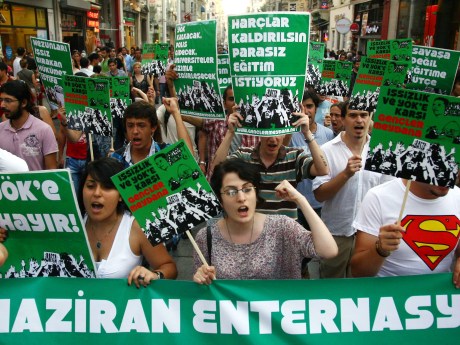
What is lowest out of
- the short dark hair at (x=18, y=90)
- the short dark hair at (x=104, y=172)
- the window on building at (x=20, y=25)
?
the short dark hair at (x=104, y=172)

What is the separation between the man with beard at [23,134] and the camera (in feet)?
13.8

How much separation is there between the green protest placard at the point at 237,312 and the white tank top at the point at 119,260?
0.09 m

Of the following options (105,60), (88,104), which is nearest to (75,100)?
(88,104)

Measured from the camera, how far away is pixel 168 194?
2.56 m

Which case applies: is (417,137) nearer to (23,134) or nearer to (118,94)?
(23,134)

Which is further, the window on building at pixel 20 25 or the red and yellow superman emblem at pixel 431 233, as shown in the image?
the window on building at pixel 20 25

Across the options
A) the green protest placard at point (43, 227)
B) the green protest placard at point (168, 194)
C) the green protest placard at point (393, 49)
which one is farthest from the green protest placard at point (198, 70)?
the green protest placard at point (393, 49)

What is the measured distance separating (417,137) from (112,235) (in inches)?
67.4

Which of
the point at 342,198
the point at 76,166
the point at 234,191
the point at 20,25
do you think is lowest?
the point at 76,166

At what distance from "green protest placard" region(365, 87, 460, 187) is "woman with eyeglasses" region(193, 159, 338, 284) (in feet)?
1.64

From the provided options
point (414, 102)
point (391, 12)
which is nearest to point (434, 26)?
point (391, 12)

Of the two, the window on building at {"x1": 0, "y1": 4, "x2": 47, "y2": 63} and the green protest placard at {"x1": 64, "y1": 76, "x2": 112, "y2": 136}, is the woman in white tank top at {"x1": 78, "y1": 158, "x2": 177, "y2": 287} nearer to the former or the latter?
the green protest placard at {"x1": 64, "y1": 76, "x2": 112, "y2": 136}

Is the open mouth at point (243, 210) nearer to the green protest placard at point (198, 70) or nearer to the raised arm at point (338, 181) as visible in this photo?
the raised arm at point (338, 181)

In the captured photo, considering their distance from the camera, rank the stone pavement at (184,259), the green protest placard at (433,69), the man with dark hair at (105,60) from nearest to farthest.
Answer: the green protest placard at (433,69) < the stone pavement at (184,259) < the man with dark hair at (105,60)
